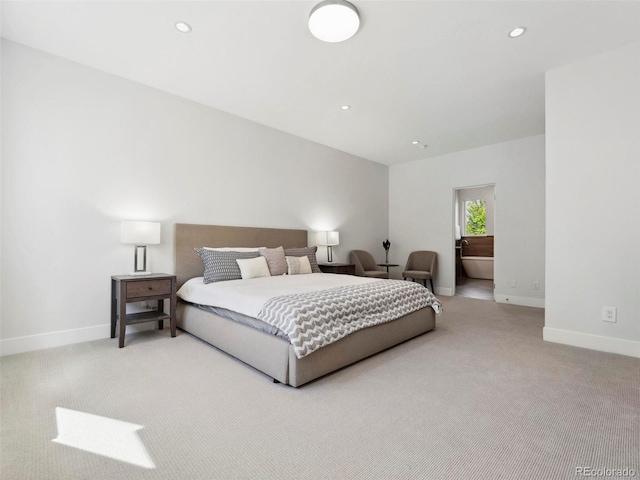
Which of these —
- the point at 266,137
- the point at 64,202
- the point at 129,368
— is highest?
the point at 266,137

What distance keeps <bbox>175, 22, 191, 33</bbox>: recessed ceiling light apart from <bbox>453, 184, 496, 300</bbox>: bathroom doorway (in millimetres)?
7183

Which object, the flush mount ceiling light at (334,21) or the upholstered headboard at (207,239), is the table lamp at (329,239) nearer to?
the upholstered headboard at (207,239)

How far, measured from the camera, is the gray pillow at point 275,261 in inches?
155

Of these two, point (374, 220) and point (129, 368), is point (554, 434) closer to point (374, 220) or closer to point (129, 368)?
point (129, 368)

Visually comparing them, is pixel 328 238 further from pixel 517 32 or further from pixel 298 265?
pixel 517 32

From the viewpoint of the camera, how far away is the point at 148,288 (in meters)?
3.08

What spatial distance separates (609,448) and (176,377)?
258cm

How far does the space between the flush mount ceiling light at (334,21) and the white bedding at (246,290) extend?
81.8 inches

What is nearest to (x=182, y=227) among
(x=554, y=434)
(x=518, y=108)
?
(x=554, y=434)

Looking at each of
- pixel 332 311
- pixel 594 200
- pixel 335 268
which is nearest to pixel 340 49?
pixel 332 311

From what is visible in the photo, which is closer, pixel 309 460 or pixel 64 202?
pixel 309 460

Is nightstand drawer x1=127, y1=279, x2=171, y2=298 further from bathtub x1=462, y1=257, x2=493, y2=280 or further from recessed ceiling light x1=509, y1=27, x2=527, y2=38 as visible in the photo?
bathtub x1=462, y1=257, x2=493, y2=280

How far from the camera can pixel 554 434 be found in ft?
5.30

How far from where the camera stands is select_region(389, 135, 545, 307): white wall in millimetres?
5016
